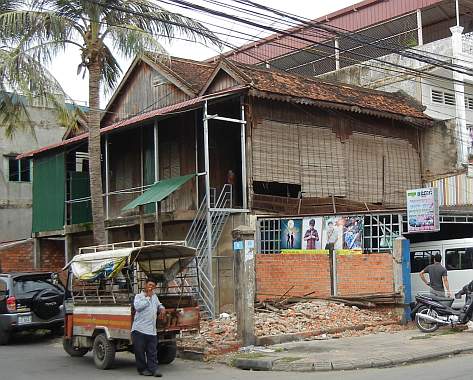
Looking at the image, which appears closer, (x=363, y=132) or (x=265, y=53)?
(x=363, y=132)

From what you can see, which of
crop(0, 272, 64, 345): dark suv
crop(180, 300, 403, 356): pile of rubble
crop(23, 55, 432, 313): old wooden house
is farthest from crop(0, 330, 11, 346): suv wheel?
crop(23, 55, 432, 313): old wooden house

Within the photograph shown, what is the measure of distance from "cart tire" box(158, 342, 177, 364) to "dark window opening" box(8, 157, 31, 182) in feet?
59.7

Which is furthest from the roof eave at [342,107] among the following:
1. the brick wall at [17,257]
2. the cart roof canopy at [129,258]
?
the brick wall at [17,257]

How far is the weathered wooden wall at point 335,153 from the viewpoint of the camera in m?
18.3

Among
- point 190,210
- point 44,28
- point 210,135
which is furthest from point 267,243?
point 44,28

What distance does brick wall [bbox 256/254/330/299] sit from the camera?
53.3 feet

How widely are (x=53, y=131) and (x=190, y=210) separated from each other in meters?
13.2

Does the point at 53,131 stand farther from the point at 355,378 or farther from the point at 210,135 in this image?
the point at 355,378

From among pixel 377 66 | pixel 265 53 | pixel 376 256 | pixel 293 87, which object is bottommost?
pixel 376 256

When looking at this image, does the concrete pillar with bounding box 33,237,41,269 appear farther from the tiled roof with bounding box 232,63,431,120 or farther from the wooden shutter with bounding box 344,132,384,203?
the wooden shutter with bounding box 344,132,384,203

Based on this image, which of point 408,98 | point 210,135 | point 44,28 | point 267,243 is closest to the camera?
point 44,28

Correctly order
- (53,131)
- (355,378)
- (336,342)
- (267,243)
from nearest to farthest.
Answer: (355,378) → (336,342) → (267,243) → (53,131)

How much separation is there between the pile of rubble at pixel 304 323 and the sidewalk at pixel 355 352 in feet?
1.97

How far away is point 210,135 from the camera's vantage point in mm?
19531
